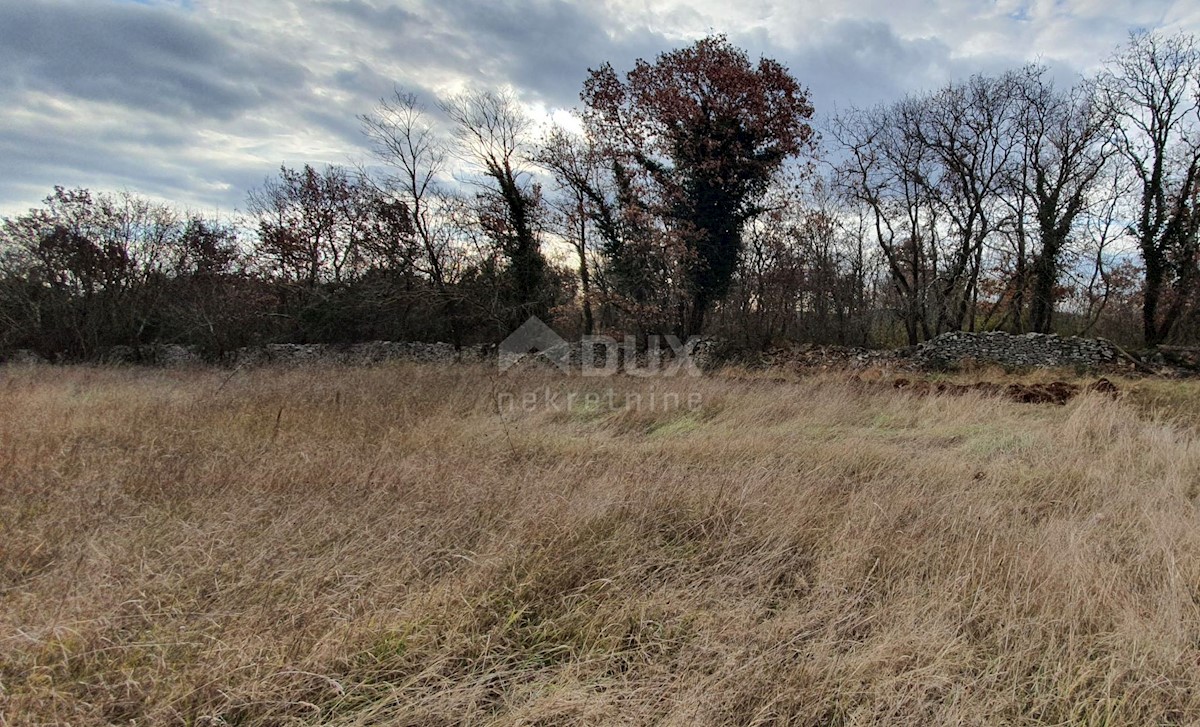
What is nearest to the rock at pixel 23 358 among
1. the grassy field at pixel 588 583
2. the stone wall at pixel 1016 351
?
the grassy field at pixel 588 583

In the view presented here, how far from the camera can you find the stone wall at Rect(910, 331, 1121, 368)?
1280cm

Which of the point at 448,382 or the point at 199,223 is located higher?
the point at 199,223

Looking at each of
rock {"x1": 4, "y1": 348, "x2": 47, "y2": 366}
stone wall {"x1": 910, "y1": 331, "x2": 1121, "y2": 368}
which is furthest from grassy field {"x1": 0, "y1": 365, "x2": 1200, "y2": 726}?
rock {"x1": 4, "y1": 348, "x2": 47, "y2": 366}

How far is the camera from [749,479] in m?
3.58

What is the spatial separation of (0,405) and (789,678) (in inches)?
353

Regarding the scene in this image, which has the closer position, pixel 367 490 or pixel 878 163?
pixel 367 490

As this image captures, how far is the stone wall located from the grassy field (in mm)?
10752

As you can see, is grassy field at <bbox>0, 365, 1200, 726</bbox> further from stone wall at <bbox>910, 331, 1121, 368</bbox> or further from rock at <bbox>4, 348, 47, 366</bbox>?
rock at <bbox>4, 348, 47, 366</bbox>

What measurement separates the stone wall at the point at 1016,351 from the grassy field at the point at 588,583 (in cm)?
1075

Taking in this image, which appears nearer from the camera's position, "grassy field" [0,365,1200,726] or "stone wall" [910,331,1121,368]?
"grassy field" [0,365,1200,726]

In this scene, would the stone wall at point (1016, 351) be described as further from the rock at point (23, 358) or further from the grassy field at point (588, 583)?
the rock at point (23, 358)

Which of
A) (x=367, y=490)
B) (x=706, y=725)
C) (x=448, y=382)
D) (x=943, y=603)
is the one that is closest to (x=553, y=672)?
(x=706, y=725)

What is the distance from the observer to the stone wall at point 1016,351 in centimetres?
1280

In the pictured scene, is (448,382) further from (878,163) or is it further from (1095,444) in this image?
(878,163)
